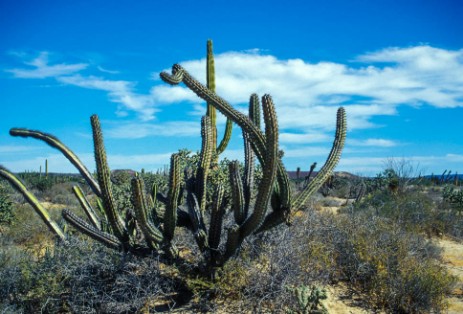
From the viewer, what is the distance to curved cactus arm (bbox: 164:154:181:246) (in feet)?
20.2

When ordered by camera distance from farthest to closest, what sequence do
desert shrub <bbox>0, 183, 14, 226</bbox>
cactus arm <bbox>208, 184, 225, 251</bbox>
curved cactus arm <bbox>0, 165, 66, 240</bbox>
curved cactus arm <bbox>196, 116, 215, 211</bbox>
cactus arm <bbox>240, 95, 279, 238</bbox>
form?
desert shrub <bbox>0, 183, 14, 226</bbox>
curved cactus arm <bbox>0, 165, 66, 240</bbox>
curved cactus arm <bbox>196, 116, 215, 211</bbox>
cactus arm <bbox>208, 184, 225, 251</bbox>
cactus arm <bbox>240, 95, 279, 238</bbox>

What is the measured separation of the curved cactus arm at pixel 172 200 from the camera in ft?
20.2

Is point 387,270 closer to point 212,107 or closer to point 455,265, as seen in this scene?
point 455,265

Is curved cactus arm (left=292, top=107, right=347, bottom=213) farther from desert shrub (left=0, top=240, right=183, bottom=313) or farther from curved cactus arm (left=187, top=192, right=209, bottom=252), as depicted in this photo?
desert shrub (left=0, top=240, right=183, bottom=313)

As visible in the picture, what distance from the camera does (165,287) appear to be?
6.43 meters

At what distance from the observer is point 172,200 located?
6184 millimetres

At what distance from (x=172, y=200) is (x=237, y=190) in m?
0.84

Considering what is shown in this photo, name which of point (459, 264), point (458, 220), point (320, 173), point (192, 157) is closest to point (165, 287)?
point (320, 173)

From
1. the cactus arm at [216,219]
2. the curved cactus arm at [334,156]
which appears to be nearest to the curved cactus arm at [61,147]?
the cactus arm at [216,219]

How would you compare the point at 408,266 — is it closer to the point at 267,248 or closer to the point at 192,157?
the point at 267,248

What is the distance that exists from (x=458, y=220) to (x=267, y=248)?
8923 mm

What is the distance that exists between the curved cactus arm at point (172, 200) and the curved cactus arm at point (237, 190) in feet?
2.33

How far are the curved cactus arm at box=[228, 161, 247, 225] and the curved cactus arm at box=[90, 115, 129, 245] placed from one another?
62.8 inches

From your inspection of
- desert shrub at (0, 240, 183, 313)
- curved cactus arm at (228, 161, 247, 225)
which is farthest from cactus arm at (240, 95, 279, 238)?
desert shrub at (0, 240, 183, 313)
